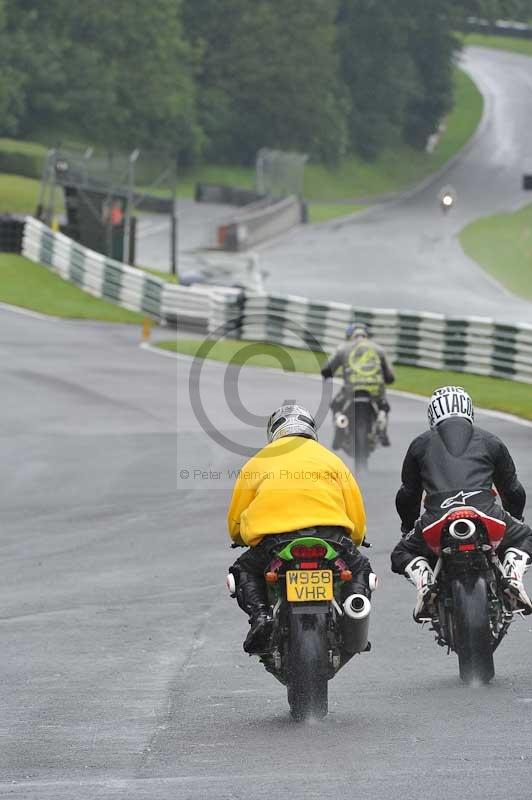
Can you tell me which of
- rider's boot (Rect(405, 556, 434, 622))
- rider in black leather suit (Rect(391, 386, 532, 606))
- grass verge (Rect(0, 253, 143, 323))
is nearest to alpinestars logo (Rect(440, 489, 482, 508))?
rider in black leather suit (Rect(391, 386, 532, 606))

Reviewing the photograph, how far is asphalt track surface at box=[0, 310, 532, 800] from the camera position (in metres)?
6.57

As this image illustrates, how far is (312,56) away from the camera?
95750 millimetres

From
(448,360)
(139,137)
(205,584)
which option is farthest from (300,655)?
(139,137)

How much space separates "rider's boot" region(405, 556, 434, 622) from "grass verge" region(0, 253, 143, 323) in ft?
97.5

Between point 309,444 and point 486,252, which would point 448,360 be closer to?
point 309,444

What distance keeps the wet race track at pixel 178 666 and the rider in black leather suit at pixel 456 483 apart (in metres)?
0.65

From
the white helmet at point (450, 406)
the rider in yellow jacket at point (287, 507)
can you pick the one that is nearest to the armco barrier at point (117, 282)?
the white helmet at point (450, 406)

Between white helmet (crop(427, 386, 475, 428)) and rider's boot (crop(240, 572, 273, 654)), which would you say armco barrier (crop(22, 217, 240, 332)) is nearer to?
white helmet (crop(427, 386, 475, 428))

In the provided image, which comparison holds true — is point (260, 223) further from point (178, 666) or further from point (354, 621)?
point (354, 621)

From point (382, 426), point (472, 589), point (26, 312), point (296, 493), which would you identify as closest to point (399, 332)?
point (26, 312)

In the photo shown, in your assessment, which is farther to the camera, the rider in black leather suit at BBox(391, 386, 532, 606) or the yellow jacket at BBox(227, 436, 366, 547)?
the rider in black leather suit at BBox(391, 386, 532, 606)

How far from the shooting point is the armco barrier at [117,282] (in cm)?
3738

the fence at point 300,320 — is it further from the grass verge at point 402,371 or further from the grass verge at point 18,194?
the grass verge at point 18,194

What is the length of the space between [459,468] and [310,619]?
4.82 feet
